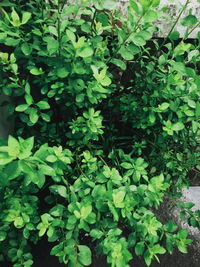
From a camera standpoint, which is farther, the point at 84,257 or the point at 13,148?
the point at 84,257

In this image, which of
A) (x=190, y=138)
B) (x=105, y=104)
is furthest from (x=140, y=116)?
(x=190, y=138)

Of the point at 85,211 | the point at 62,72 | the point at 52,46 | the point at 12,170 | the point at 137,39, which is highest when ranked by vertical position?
the point at 137,39

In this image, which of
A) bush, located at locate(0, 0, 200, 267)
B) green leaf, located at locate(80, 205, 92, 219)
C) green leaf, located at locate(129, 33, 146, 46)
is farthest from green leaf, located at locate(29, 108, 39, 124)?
green leaf, located at locate(129, 33, 146, 46)

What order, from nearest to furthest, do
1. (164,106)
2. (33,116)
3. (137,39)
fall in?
1. (137,39)
2. (33,116)
3. (164,106)

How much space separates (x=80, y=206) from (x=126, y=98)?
2.91 ft

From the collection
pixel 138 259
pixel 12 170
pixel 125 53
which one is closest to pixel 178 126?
pixel 125 53

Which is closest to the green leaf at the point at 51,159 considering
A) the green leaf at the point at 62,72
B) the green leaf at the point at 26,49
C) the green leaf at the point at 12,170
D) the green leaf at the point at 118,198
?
the green leaf at the point at 12,170

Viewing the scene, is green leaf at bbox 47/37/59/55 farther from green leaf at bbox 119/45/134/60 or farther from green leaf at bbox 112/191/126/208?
green leaf at bbox 112/191/126/208

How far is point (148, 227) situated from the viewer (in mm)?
1208

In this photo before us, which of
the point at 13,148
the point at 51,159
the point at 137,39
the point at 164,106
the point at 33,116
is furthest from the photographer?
the point at 164,106

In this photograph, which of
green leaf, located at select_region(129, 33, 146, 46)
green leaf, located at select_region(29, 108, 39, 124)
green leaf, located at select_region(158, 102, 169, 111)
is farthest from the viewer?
green leaf, located at select_region(158, 102, 169, 111)

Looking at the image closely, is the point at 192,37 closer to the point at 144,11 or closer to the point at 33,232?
the point at 144,11

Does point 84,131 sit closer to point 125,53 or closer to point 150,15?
point 125,53

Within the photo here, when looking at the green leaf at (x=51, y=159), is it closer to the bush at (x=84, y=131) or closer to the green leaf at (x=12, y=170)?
the bush at (x=84, y=131)
